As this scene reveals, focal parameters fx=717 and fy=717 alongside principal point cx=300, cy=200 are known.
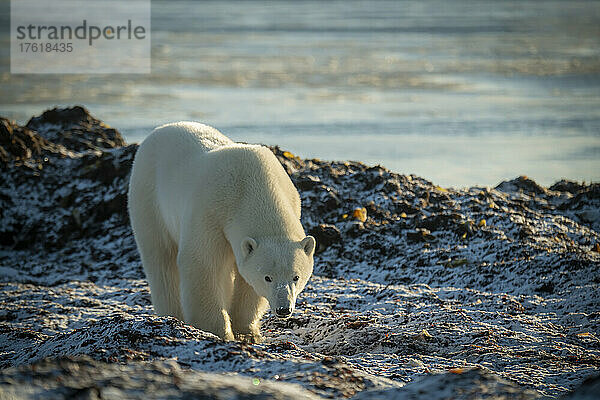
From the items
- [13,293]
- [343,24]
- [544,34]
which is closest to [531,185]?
[13,293]

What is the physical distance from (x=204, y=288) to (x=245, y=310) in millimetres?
586

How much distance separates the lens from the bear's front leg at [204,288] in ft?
17.1

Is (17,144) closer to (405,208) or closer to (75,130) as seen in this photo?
(75,130)

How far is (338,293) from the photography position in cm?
720

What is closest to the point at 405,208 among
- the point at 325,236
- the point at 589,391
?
the point at 325,236

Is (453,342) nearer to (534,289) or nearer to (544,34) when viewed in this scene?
(534,289)

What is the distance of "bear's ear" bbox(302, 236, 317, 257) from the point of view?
5.00 m

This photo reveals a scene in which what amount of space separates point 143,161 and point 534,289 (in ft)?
13.5

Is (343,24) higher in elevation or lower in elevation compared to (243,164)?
higher

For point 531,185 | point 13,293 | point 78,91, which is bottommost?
point 13,293

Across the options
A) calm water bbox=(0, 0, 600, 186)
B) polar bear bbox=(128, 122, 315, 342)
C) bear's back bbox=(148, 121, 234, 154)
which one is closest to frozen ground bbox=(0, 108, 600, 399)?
polar bear bbox=(128, 122, 315, 342)

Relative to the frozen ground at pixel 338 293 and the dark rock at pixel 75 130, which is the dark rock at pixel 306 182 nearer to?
the frozen ground at pixel 338 293

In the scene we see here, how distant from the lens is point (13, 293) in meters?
7.45

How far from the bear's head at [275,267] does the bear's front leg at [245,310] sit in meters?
0.70
